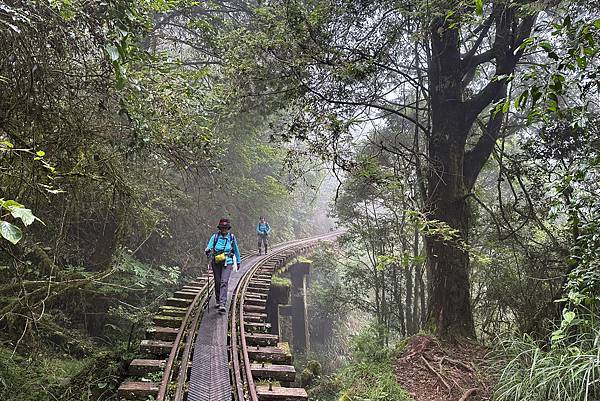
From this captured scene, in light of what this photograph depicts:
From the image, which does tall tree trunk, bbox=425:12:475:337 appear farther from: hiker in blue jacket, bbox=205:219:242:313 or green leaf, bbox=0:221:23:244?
green leaf, bbox=0:221:23:244

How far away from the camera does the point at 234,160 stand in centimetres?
1666

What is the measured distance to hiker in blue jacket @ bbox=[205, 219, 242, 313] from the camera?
7.05 metres

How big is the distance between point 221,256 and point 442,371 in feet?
13.3

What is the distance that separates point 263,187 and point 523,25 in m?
14.3

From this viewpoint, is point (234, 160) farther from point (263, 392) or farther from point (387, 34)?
point (263, 392)

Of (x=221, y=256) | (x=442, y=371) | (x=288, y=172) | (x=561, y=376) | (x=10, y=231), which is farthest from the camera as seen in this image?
(x=288, y=172)

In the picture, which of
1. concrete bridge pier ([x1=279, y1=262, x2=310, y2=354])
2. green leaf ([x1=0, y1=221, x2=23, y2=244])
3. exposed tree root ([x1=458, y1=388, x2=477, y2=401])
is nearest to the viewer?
green leaf ([x1=0, y1=221, x2=23, y2=244])

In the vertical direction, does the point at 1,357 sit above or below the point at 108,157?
below

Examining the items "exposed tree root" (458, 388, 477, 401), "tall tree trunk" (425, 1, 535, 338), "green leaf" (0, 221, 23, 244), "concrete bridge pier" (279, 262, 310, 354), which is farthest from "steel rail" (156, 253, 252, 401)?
"concrete bridge pier" (279, 262, 310, 354)

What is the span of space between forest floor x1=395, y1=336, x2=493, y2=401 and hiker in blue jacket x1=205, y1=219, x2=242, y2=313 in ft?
10.9

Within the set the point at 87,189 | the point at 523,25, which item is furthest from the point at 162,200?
the point at 523,25

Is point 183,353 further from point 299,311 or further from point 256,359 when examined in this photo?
point 299,311

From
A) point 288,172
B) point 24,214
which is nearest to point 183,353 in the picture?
point 288,172

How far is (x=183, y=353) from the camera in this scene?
5.35 meters
